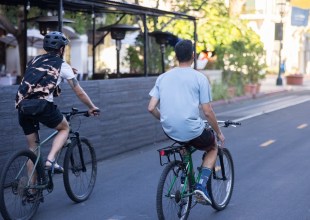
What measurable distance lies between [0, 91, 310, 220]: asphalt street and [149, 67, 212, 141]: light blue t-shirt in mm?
1215

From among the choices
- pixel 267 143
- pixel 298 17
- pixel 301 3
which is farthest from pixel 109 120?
pixel 301 3

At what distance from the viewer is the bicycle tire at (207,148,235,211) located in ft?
22.1

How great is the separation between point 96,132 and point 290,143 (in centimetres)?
416

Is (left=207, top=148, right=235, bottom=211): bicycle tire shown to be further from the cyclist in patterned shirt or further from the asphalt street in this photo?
the cyclist in patterned shirt

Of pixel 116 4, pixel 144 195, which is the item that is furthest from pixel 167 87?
pixel 116 4

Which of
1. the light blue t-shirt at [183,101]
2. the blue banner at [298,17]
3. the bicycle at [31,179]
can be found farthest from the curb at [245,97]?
the light blue t-shirt at [183,101]

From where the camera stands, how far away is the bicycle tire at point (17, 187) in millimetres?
5969

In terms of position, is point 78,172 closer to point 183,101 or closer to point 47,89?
point 47,89

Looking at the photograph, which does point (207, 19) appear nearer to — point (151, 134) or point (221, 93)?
point (221, 93)

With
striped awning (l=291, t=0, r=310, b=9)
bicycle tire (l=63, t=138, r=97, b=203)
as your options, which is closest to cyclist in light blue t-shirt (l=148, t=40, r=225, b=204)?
bicycle tire (l=63, t=138, r=97, b=203)

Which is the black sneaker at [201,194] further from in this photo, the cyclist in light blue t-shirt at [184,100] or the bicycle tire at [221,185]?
the bicycle tire at [221,185]

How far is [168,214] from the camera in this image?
5879mm

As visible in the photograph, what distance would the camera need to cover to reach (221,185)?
23.0 feet

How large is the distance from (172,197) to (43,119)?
1612 millimetres
